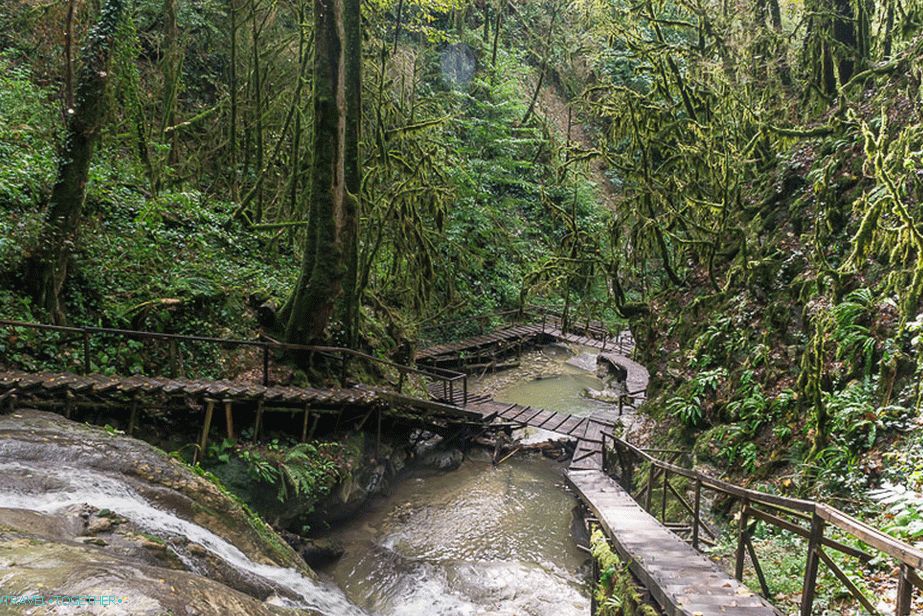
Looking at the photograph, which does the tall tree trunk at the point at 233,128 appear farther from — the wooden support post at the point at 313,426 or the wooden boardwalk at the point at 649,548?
the wooden boardwalk at the point at 649,548

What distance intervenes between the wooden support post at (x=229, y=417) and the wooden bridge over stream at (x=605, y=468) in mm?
25

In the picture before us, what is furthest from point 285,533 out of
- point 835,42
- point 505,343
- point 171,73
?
point 505,343

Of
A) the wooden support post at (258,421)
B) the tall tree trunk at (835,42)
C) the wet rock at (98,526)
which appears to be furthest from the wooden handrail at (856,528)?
the tall tree trunk at (835,42)

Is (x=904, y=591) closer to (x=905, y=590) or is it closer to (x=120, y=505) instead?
(x=905, y=590)

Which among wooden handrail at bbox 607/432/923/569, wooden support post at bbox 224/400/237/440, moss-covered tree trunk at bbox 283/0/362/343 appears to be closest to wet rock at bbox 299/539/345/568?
wooden support post at bbox 224/400/237/440

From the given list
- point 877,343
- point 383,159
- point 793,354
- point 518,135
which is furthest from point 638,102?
point 518,135

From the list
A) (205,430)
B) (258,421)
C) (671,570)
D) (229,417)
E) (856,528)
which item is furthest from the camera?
(258,421)

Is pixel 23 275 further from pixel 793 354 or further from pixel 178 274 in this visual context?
pixel 793 354

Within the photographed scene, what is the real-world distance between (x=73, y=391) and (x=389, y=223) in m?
9.49

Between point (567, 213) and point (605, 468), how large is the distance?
6966mm

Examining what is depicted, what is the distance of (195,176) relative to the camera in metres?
18.2

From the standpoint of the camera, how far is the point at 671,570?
6.02 m

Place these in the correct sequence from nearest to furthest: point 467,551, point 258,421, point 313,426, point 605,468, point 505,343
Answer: point 258,421 → point 467,551 → point 313,426 → point 605,468 → point 505,343

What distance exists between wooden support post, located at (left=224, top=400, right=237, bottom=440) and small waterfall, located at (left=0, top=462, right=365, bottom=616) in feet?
12.0
